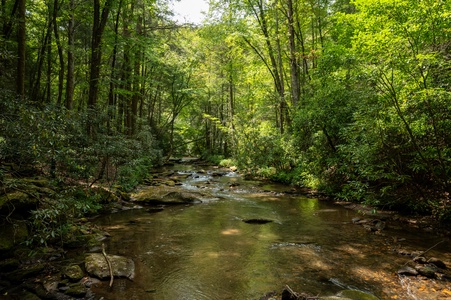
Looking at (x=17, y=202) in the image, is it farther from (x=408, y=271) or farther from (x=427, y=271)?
(x=427, y=271)

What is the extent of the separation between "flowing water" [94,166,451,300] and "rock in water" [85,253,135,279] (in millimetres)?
191

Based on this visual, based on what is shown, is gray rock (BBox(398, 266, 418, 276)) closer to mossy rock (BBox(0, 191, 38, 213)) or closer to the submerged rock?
the submerged rock

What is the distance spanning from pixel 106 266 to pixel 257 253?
10.8 ft

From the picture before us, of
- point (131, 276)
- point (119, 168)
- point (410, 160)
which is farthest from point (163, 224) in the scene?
point (410, 160)

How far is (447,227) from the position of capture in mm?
7328

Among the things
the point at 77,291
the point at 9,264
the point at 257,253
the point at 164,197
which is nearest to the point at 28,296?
the point at 77,291

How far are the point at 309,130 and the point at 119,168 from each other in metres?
9.19

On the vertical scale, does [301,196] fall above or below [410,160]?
below

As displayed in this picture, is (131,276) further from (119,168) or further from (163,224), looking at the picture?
(119,168)

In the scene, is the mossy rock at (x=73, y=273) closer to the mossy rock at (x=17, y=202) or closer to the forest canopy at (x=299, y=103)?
the mossy rock at (x=17, y=202)

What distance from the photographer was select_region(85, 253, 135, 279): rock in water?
4930mm

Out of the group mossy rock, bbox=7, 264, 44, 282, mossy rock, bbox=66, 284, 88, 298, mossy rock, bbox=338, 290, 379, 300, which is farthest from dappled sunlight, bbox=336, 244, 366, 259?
mossy rock, bbox=7, 264, 44, 282

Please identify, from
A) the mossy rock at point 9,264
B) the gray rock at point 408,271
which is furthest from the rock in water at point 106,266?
the gray rock at point 408,271

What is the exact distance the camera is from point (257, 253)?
247 inches
